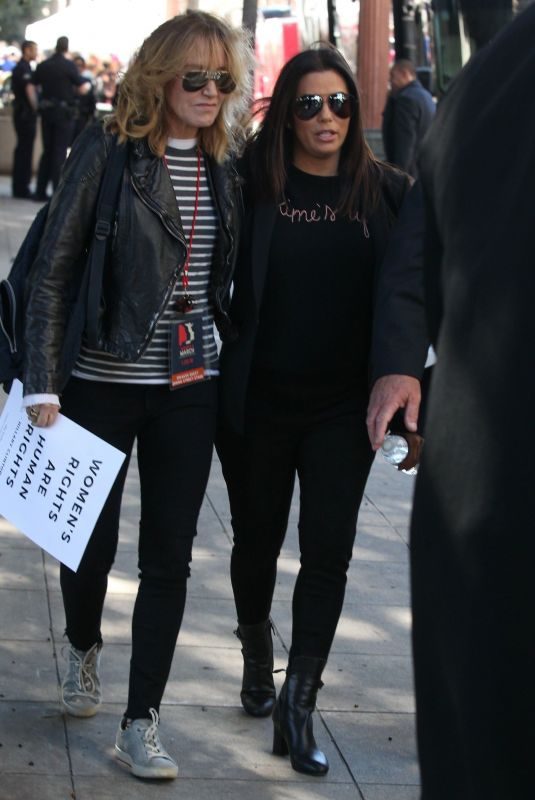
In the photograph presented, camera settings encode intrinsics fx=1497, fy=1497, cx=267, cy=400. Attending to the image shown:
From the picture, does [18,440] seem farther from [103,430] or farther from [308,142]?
[308,142]

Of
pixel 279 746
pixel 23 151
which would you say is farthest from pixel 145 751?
pixel 23 151

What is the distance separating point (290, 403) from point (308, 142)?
705mm

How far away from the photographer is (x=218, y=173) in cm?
396

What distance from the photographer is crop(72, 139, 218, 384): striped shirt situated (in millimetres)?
3891

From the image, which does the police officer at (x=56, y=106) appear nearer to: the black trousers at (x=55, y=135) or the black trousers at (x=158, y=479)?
the black trousers at (x=55, y=135)

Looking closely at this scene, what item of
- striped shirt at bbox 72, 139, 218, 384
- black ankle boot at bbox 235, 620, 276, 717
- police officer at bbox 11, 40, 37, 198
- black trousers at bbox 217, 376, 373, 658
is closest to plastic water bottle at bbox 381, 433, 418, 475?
black trousers at bbox 217, 376, 373, 658

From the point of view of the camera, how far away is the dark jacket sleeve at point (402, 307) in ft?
12.0

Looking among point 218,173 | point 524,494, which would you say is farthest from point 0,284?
point 524,494

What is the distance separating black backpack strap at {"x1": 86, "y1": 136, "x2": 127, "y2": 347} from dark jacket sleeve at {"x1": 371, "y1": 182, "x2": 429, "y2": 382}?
70 centimetres

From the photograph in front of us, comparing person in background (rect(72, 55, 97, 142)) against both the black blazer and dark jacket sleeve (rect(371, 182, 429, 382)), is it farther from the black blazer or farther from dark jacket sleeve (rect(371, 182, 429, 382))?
dark jacket sleeve (rect(371, 182, 429, 382))

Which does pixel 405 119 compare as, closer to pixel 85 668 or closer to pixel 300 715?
pixel 85 668

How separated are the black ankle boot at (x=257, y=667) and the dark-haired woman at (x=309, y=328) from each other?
28 cm

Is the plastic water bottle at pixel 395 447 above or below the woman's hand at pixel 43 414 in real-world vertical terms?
below

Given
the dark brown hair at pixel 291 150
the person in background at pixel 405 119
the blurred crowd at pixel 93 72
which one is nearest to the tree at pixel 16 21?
the blurred crowd at pixel 93 72
